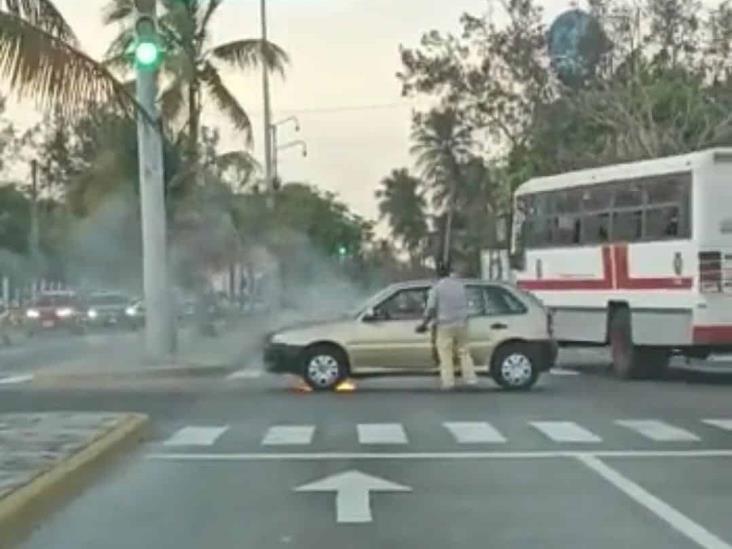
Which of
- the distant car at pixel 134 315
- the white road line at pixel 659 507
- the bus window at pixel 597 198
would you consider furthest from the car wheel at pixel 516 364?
the distant car at pixel 134 315

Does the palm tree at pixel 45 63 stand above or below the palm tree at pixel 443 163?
below

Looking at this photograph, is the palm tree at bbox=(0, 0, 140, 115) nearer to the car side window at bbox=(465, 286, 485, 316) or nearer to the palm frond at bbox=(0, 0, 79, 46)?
the palm frond at bbox=(0, 0, 79, 46)

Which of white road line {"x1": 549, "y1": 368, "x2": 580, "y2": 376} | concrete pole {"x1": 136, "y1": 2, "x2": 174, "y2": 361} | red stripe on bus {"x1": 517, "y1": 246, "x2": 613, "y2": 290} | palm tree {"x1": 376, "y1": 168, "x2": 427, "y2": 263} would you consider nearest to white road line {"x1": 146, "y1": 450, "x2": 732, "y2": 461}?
concrete pole {"x1": 136, "y1": 2, "x2": 174, "y2": 361}

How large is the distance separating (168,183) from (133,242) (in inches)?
256

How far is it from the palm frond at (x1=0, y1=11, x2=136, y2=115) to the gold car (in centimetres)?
1305

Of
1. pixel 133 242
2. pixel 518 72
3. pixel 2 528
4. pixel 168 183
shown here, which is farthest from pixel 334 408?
pixel 518 72

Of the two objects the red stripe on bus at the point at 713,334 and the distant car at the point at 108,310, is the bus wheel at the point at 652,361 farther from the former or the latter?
the distant car at the point at 108,310

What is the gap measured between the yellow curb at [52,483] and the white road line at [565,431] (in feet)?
14.5

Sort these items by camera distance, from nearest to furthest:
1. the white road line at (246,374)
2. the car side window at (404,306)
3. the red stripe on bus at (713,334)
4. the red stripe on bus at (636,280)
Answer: the car side window at (404,306)
the red stripe on bus at (713,334)
the red stripe on bus at (636,280)
the white road line at (246,374)

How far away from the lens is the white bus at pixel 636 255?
2852 centimetres

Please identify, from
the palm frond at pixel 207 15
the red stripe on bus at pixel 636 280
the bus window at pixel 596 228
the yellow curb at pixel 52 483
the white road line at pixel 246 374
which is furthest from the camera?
the palm frond at pixel 207 15

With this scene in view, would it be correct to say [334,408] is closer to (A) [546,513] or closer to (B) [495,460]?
(B) [495,460]

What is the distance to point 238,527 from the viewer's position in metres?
12.7

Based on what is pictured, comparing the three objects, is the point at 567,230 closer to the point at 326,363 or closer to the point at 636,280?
the point at 636,280
